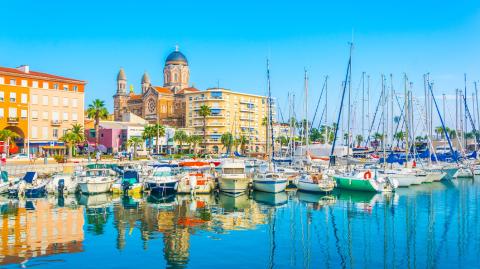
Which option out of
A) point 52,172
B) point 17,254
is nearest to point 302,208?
point 17,254

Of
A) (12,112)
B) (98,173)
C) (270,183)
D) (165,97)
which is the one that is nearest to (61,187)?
(98,173)

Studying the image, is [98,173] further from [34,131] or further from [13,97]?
[13,97]

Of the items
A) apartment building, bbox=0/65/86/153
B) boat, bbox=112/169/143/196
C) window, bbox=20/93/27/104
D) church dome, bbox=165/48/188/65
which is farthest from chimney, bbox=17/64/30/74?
church dome, bbox=165/48/188/65

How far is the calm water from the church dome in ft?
381

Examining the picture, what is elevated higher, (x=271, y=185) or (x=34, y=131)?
(x=34, y=131)

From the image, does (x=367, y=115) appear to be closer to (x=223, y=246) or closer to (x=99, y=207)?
(x=99, y=207)

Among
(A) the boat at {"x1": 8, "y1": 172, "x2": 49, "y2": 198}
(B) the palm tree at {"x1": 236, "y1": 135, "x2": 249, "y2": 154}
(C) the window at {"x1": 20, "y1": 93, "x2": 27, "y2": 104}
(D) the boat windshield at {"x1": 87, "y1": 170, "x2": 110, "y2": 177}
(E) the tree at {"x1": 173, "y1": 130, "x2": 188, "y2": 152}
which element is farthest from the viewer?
(B) the palm tree at {"x1": 236, "y1": 135, "x2": 249, "y2": 154}

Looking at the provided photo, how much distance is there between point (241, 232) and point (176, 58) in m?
135

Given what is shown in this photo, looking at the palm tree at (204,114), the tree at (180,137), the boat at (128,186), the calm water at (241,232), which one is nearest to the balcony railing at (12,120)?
the calm water at (241,232)

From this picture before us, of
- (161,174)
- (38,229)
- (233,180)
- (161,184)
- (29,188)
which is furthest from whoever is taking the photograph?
(161,174)

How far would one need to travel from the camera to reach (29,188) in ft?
157

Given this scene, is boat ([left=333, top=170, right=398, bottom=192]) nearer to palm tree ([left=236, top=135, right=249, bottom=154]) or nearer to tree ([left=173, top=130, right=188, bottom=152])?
palm tree ([left=236, top=135, right=249, bottom=154])

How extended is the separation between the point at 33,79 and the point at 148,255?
68.2 m

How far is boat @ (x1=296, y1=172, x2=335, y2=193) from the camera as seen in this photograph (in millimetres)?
48969
